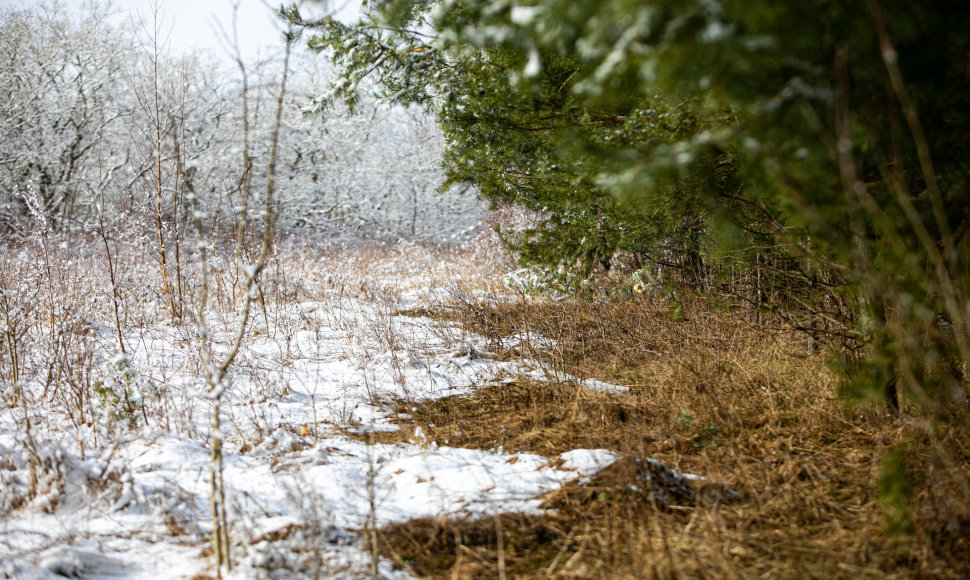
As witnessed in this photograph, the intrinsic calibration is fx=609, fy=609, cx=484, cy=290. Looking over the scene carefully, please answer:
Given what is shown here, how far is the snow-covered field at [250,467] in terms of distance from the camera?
2.31m

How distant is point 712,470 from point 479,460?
1165mm

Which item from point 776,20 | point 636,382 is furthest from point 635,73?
point 636,382

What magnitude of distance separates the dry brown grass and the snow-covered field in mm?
221

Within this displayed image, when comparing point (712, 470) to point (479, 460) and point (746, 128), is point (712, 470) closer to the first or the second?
point (479, 460)

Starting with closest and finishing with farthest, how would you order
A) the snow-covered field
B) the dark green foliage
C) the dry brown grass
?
the dark green foliage
the dry brown grass
the snow-covered field

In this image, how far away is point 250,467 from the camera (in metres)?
3.17

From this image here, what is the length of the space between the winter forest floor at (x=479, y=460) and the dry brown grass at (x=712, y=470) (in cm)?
1

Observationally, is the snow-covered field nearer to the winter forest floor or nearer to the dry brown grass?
the winter forest floor

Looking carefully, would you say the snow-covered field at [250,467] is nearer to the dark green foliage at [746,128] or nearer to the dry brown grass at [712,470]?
the dry brown grass at [712,470]

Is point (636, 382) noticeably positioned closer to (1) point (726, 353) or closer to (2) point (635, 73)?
(1) point (726, 353)

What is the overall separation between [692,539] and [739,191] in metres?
2.24

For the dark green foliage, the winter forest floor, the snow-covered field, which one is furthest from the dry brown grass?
the dark green foliage

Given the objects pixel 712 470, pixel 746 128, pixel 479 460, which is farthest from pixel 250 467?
pixel 746 128

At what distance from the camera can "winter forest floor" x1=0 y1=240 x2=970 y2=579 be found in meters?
2.25
